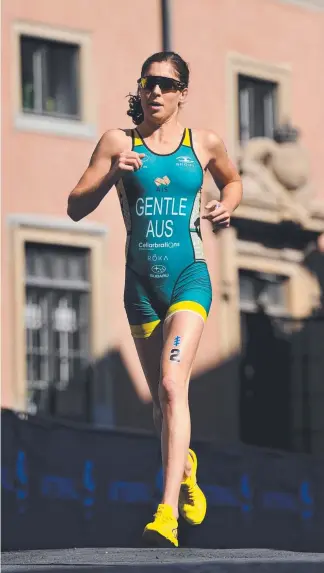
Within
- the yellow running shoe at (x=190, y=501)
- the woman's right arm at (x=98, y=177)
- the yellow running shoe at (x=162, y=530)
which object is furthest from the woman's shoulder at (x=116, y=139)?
the yellow running shoe at (x=162, y=530)

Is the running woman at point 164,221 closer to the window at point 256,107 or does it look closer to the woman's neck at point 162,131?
the woman's neck at point 162,131

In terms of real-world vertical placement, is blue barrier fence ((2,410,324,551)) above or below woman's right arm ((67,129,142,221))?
below

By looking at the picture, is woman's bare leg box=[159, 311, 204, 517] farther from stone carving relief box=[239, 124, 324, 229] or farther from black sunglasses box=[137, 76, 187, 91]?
stone carving relief box=[239, 124, 324, 229]

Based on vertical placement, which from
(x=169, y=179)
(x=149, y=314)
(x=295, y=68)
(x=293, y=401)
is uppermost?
(x=295, y=68)

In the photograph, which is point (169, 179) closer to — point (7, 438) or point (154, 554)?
point (154, 554)

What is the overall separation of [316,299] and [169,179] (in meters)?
18.8

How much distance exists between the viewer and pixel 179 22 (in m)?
26.0

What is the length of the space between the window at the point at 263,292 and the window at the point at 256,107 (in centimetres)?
198

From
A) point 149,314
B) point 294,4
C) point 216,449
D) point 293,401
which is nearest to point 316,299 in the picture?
point 293,401

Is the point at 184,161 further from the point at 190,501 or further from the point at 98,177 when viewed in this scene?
the point at 190,501

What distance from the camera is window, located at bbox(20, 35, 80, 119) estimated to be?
24.0 metres

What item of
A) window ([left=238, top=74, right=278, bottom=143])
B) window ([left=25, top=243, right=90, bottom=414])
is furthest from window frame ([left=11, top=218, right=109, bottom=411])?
window ([left=238, top=74, right=278, bottom=143])

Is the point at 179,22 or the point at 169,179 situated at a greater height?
the point at 179,22

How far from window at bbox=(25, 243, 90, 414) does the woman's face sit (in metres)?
14.7
